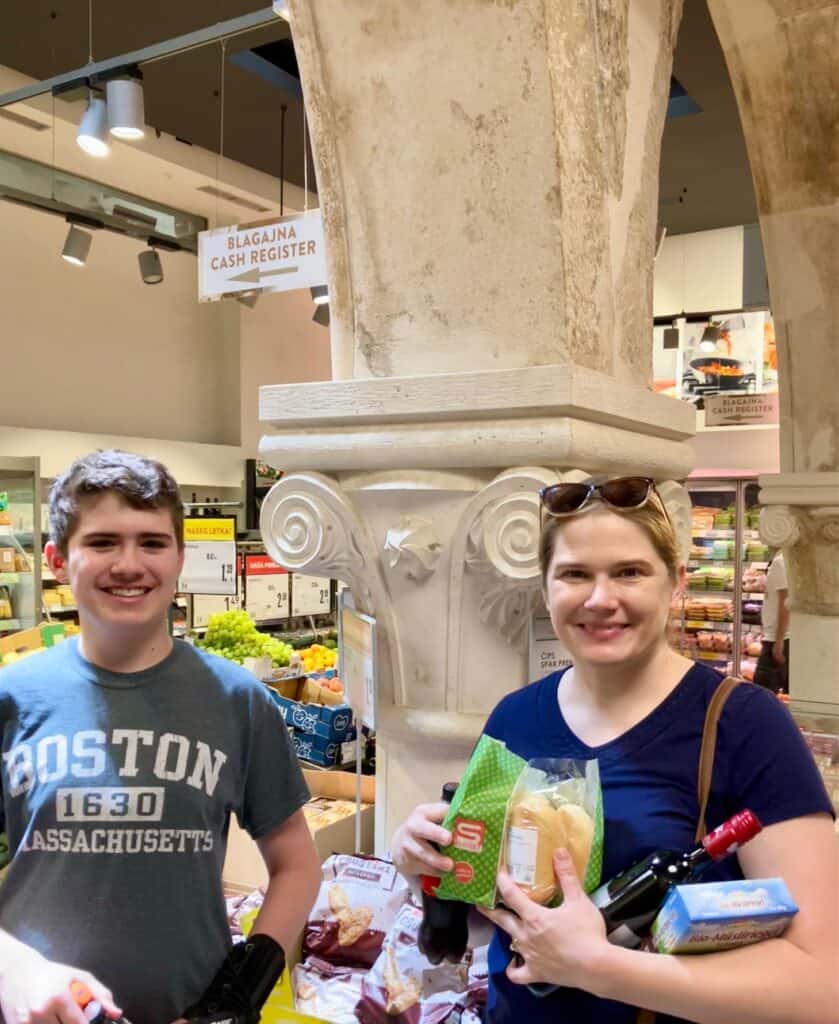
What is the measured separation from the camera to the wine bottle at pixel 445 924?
3.97 feet

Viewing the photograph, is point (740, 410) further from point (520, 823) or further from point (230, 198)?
point (520, 823)

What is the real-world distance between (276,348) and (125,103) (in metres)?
6.77

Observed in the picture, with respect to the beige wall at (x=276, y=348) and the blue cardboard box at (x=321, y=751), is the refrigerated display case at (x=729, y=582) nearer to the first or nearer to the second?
the beige wall at (x=276, y=348)

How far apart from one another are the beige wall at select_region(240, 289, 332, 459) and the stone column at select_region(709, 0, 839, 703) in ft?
26.8

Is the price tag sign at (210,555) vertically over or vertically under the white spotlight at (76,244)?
under

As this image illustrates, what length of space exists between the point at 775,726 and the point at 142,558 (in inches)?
35.9

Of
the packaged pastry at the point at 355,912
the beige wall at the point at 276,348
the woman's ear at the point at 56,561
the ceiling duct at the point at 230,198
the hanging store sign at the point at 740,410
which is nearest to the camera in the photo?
the woman's ear at the point at 56,561

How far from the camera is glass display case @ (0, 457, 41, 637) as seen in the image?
6254mm

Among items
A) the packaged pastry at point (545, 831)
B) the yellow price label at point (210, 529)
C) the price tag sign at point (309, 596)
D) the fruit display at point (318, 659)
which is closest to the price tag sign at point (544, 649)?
the packaged pastry at point (545, 831)

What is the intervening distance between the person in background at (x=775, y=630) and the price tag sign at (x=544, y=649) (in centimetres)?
429

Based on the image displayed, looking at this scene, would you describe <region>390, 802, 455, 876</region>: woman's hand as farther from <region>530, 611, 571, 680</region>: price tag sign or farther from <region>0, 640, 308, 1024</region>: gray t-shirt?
<region>530, 611, 571, 680</region>: price tag sign

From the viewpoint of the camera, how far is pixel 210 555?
4219 mm

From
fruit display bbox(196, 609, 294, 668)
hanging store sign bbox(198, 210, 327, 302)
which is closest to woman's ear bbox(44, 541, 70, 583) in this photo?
hanging store sign bbox(198, 210, 327, 302)

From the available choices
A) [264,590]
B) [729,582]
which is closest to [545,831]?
[264,590]
